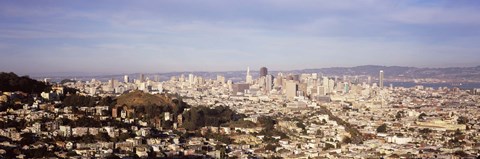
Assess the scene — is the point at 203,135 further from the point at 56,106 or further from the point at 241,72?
the point at 241,72

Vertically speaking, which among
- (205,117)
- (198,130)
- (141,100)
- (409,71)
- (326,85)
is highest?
(409,71)

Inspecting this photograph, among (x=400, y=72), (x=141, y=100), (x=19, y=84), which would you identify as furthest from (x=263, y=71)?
(x=19, y=84)

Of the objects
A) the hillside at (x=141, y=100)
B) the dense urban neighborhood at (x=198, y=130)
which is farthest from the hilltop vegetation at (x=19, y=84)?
the hillside at (x=141, y=100)

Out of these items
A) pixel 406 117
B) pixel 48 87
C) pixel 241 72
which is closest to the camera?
pixel 48 87

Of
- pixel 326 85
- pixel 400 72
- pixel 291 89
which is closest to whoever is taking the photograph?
pixel 291 89

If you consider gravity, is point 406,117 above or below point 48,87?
below

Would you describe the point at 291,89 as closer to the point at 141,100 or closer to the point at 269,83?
the point at 269,83

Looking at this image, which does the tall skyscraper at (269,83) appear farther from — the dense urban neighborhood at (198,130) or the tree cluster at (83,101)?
the tree cluster at (83,101)

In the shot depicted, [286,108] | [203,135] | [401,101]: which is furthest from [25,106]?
[401,101]
